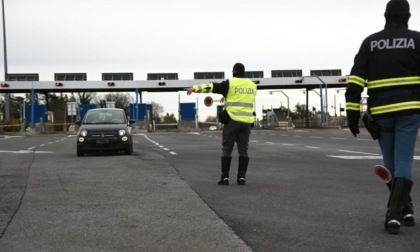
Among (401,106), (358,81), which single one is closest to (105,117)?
(358,81)

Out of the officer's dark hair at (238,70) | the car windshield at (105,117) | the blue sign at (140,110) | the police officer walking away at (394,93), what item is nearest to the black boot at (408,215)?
the police officer walking away at (394,93)

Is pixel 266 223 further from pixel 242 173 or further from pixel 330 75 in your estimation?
pixel 330 75

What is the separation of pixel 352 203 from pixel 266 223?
1.57 m

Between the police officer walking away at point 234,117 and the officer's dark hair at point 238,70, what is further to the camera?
the officer's dark hair at point 238,70

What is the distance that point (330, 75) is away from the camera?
62.0 m

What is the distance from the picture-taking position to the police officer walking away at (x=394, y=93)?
4512 mm

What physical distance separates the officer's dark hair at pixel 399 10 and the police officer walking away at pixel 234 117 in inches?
139

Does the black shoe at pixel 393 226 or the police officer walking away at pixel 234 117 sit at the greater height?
the police officer walking away at pixel 234 117

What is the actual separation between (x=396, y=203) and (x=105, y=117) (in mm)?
12923

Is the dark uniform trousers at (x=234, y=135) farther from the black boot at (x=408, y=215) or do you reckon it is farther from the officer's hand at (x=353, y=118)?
the black boot at (x=408, y=215)

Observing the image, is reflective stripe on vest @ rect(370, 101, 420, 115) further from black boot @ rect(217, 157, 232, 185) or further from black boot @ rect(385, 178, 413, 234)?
black boot @ rect(217, 157, 232, 185)

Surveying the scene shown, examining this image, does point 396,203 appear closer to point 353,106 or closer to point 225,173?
point 353,106

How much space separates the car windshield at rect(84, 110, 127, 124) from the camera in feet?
53.5

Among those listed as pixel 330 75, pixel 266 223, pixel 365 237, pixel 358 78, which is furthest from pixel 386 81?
pixel 330 75
